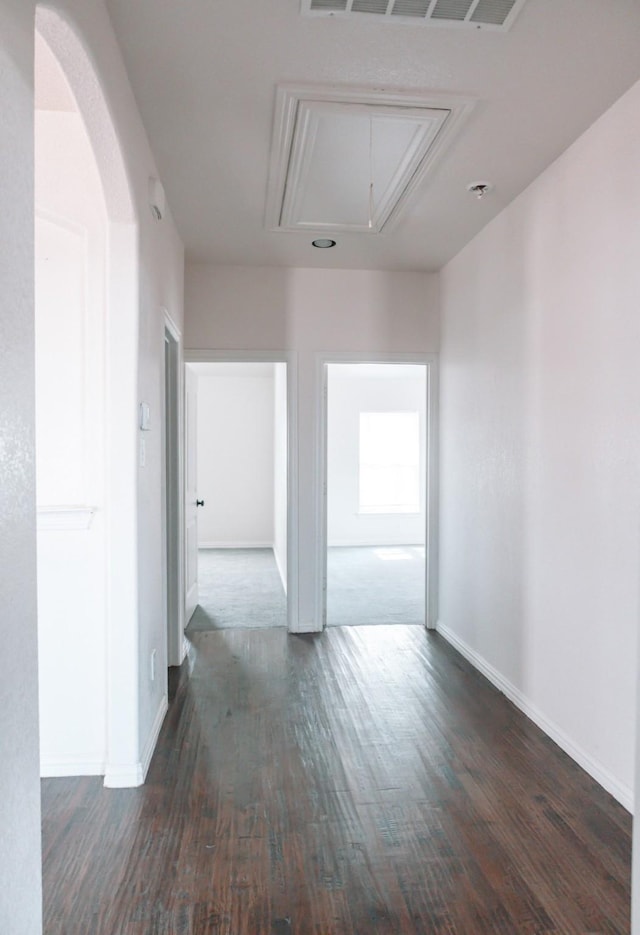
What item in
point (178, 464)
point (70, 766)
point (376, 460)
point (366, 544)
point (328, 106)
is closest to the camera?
point (328, 106)

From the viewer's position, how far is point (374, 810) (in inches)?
90.0

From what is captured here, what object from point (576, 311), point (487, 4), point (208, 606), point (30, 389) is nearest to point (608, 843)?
point (576, 311)

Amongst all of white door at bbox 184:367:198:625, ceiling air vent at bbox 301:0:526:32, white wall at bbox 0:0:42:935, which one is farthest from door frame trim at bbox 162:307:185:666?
white wall at bbox 0:0:42:935

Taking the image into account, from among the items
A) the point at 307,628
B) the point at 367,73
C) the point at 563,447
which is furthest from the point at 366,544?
the point at 367,73

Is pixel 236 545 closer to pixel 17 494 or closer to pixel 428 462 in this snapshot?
pixel 428 462

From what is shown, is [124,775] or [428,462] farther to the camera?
[428,462]

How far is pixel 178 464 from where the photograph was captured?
399cm

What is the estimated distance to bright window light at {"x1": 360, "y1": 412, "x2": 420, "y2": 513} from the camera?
956 cm

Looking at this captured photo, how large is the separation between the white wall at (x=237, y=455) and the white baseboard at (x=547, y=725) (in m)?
5.12

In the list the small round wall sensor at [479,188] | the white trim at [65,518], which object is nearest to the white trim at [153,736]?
the white trim at [65,518]

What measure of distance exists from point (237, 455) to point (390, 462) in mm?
2402

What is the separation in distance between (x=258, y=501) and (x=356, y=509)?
1.53m

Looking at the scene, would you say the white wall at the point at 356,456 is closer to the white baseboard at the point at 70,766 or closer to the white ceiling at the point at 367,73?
the white ceiling at the point at 367,73

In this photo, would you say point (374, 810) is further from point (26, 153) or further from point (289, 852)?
point (26, 153)
